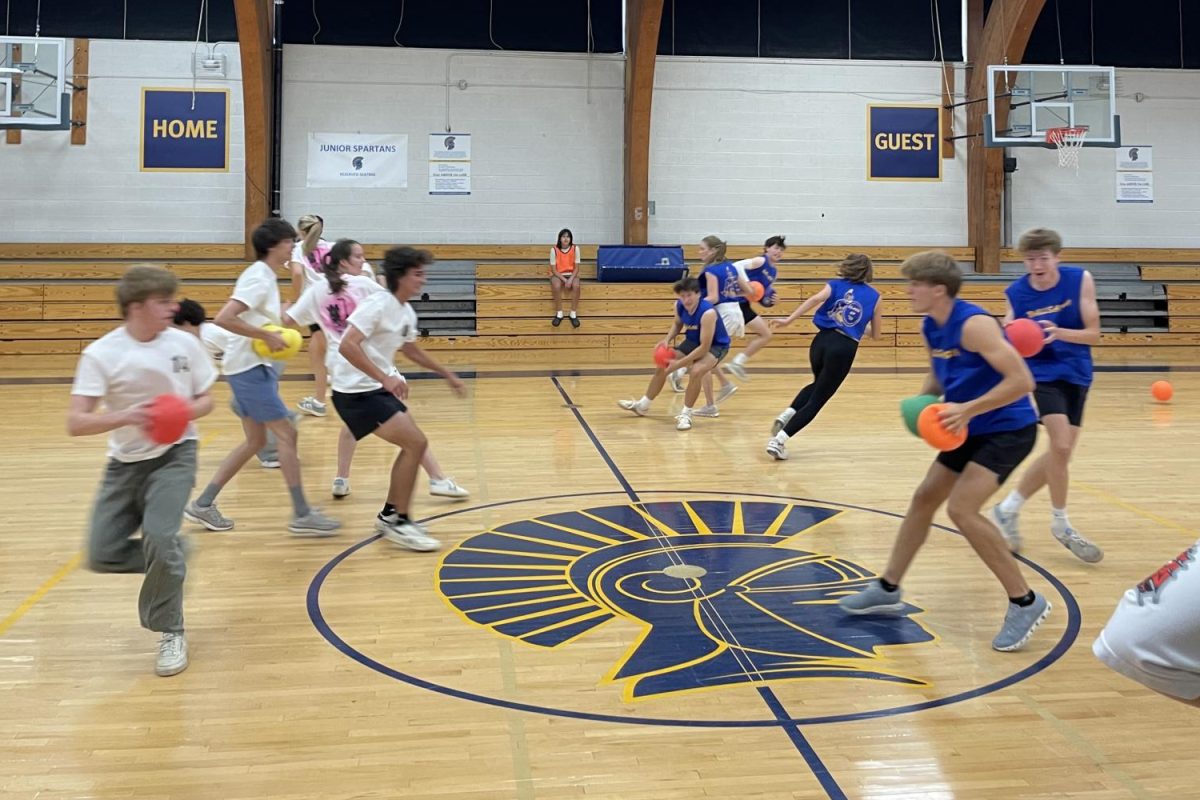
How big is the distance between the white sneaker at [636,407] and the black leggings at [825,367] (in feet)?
6.92

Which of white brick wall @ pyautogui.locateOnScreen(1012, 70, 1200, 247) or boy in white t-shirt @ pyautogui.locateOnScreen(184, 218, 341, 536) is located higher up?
white brick wall @ pyautogui.locateOnScreen(1012, 70, 1200, 247)

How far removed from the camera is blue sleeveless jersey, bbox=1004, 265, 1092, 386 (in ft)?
16.8

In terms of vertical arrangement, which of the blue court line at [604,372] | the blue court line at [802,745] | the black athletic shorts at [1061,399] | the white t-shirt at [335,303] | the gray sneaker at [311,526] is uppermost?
the white t-shirt at [335,303]

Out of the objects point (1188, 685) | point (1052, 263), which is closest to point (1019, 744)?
point (1188, 685)

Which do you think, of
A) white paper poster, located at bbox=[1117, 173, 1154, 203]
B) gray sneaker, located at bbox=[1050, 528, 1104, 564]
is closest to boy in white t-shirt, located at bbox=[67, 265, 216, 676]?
gray sneaker, located at bbox=[1050, 528, 1104, 564]

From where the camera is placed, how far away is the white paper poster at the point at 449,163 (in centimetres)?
1645

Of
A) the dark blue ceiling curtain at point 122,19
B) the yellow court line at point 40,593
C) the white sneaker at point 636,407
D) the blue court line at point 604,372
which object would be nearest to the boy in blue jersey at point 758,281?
the white sneaker at point 636,407

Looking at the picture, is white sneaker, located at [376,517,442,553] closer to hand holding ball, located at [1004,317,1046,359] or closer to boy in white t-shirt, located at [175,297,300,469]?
boy in white t-shirt, located at [175,297,300,469]

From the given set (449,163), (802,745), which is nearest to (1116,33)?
(449,163)

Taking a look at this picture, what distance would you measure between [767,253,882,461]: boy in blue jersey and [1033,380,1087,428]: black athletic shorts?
227cm

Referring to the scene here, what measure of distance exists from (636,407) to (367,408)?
4.67 meters

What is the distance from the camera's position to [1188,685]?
52.1 inches

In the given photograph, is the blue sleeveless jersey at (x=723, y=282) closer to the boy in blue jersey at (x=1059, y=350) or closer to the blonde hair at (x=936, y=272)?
the boy in blue jersey at (x=1059, y=350)

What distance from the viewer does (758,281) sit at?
10.2 m
